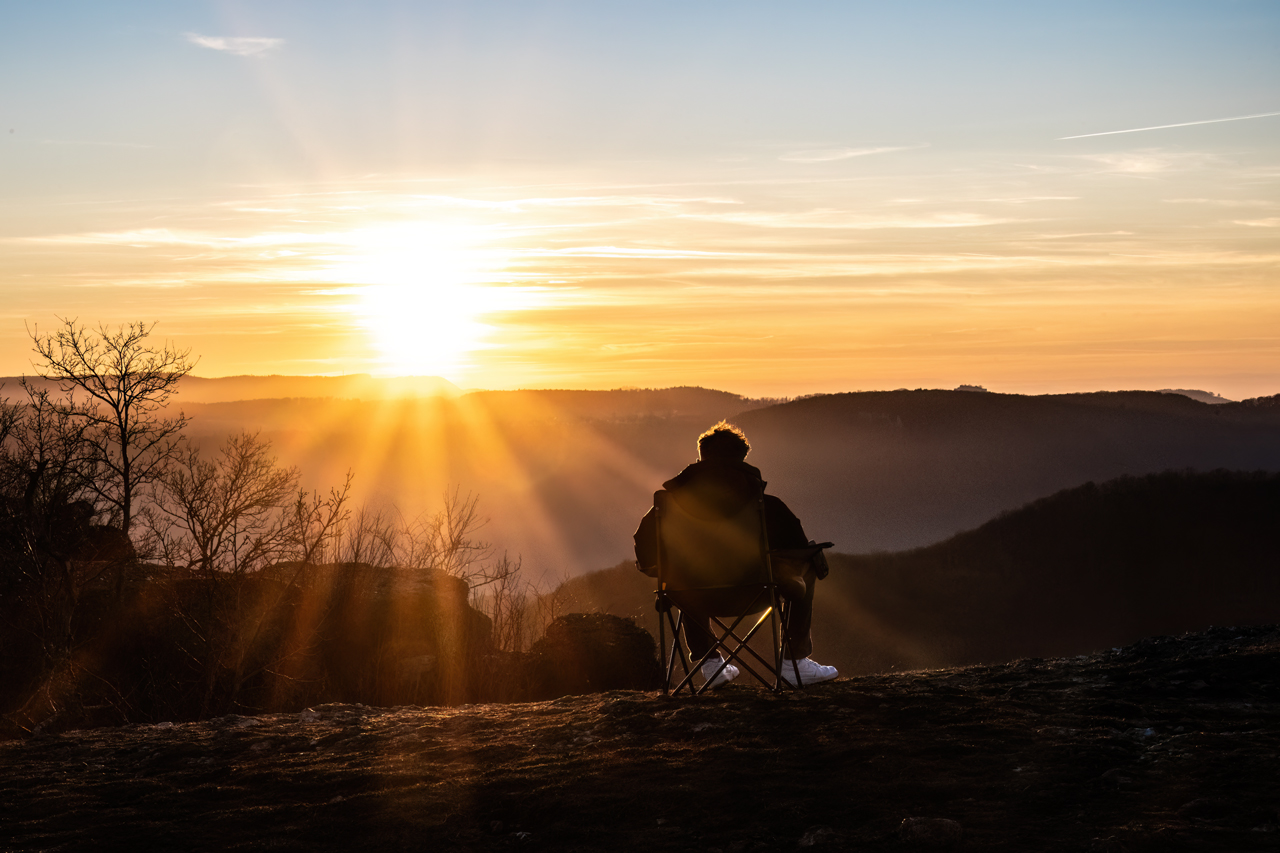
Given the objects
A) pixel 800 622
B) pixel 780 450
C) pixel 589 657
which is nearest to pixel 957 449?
pixel 780 450

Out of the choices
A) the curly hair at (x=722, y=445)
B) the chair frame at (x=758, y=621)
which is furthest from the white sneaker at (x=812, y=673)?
the curly hair at (x=722, y=445)

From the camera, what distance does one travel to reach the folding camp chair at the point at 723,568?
18.4 feet

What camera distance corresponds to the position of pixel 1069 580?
71.9 metres

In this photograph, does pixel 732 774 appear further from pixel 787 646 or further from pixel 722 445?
pixel 722 445

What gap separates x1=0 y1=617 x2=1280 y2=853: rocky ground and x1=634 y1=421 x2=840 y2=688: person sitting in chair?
485 mm

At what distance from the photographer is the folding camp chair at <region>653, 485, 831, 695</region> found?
18.4 feet

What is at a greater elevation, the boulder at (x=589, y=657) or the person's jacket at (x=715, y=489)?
the person's jacket at (x=715, y=489)

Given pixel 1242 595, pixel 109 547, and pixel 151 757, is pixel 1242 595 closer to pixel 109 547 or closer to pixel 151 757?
pixel 109 547

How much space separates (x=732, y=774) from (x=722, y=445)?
2368mm

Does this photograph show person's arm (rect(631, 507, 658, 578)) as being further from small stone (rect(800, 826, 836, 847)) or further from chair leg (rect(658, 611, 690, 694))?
small stone (rect(800, 826, 836, 847))

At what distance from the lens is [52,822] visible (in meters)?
3.80

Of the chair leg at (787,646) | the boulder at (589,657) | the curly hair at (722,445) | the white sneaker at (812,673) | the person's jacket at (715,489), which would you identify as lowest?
the boulder at (589,657)

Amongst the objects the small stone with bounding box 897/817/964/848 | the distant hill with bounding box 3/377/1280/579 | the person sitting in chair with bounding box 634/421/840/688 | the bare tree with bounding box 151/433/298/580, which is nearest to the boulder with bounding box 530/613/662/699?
the bare tree with bounding box 151/433/298/580

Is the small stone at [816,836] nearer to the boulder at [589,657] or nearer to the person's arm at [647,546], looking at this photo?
the person's arm at [647,546]
